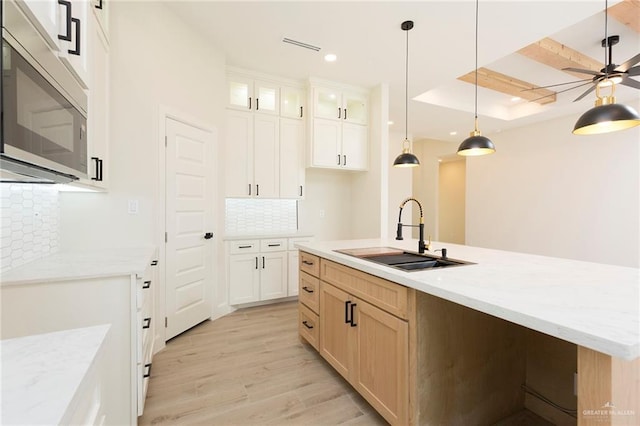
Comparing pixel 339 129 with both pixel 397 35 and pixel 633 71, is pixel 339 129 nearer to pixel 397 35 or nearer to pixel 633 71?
pixel 397 35

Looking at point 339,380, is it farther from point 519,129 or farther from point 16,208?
point 519,129

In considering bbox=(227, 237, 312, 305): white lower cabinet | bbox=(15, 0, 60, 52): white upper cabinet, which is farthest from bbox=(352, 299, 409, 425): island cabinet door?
bbox=(227, 237, 312, 305): white lower cabinet

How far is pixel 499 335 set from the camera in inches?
66.7

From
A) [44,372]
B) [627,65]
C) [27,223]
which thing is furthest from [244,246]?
[627,65]

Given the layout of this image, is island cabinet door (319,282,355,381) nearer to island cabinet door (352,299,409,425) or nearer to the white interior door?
island cabinet door (352,299,409,425)

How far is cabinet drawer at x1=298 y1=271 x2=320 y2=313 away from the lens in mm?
2334

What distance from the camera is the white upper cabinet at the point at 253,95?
3.64 metres

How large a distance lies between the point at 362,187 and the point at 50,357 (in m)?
4.02

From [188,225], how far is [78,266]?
1.25m

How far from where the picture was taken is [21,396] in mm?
510

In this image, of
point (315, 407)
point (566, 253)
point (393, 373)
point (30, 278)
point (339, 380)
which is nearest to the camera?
point (30, 278)

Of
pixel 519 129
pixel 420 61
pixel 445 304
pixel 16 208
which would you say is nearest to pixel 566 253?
pixel 519 129

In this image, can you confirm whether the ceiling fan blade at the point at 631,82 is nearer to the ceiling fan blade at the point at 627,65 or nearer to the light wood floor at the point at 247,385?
the ceiling fan blade at the point at 627,65

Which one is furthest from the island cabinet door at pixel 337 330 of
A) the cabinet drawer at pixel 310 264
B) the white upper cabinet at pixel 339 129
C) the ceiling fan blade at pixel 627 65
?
the ceiling fan blade at pixel 627 65
